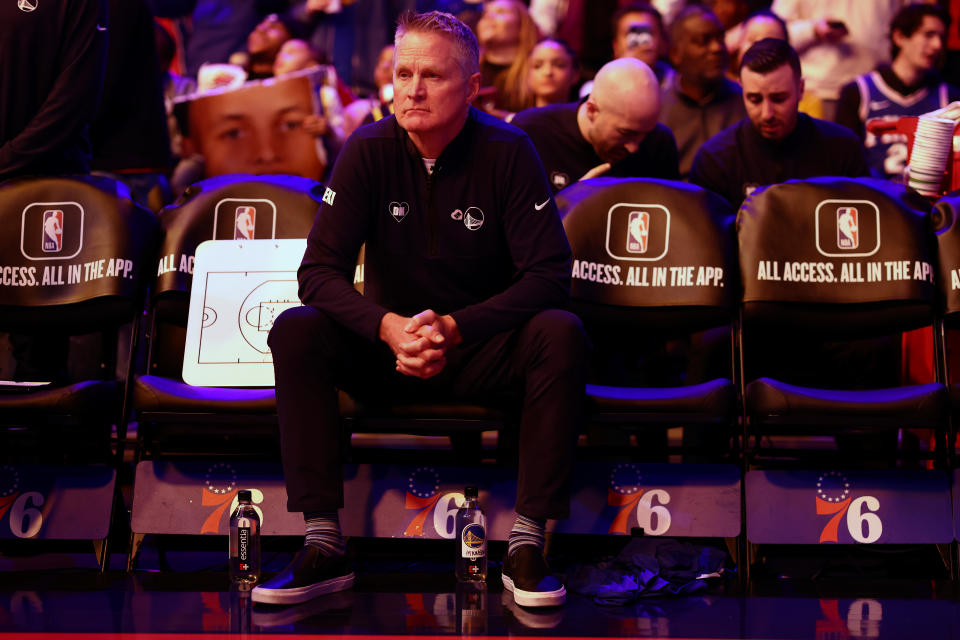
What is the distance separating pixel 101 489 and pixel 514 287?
129cm

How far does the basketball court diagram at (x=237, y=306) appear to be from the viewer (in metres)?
2.93

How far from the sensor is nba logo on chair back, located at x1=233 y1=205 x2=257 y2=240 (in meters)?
3.17

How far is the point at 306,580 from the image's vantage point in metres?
2.26

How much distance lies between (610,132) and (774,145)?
2.26ft

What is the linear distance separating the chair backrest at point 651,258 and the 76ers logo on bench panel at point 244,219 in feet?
3.17

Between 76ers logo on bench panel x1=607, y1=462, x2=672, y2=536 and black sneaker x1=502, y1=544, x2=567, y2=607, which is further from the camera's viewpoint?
76ers logo on bench panel x1=607, y1=462, x2=672, y2=536

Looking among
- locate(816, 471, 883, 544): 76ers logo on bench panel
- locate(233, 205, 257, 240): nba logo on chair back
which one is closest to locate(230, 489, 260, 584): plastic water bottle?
locate(233, 205, 257, 240): nba logo on chair back

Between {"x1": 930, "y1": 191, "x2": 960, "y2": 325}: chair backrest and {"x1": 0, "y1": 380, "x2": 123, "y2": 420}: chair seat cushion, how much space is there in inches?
98.0

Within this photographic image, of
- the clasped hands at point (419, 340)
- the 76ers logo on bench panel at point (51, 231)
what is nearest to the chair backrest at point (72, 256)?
the 76ers logo on bench panel at point (51, 231)

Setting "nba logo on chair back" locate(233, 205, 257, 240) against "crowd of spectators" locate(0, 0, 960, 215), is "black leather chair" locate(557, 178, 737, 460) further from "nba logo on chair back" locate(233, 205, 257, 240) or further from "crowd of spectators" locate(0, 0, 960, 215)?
"nba logo on chair back" locate(233, 205, 257, 240)

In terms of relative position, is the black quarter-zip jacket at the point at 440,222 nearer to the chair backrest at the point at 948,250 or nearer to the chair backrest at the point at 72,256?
the chair backrest at the point at 72,256

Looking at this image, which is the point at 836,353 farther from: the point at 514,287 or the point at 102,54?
the point at 102,54

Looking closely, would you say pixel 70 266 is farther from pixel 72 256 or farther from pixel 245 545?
pixel 245 545

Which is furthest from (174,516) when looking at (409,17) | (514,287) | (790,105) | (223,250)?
(790,105)
